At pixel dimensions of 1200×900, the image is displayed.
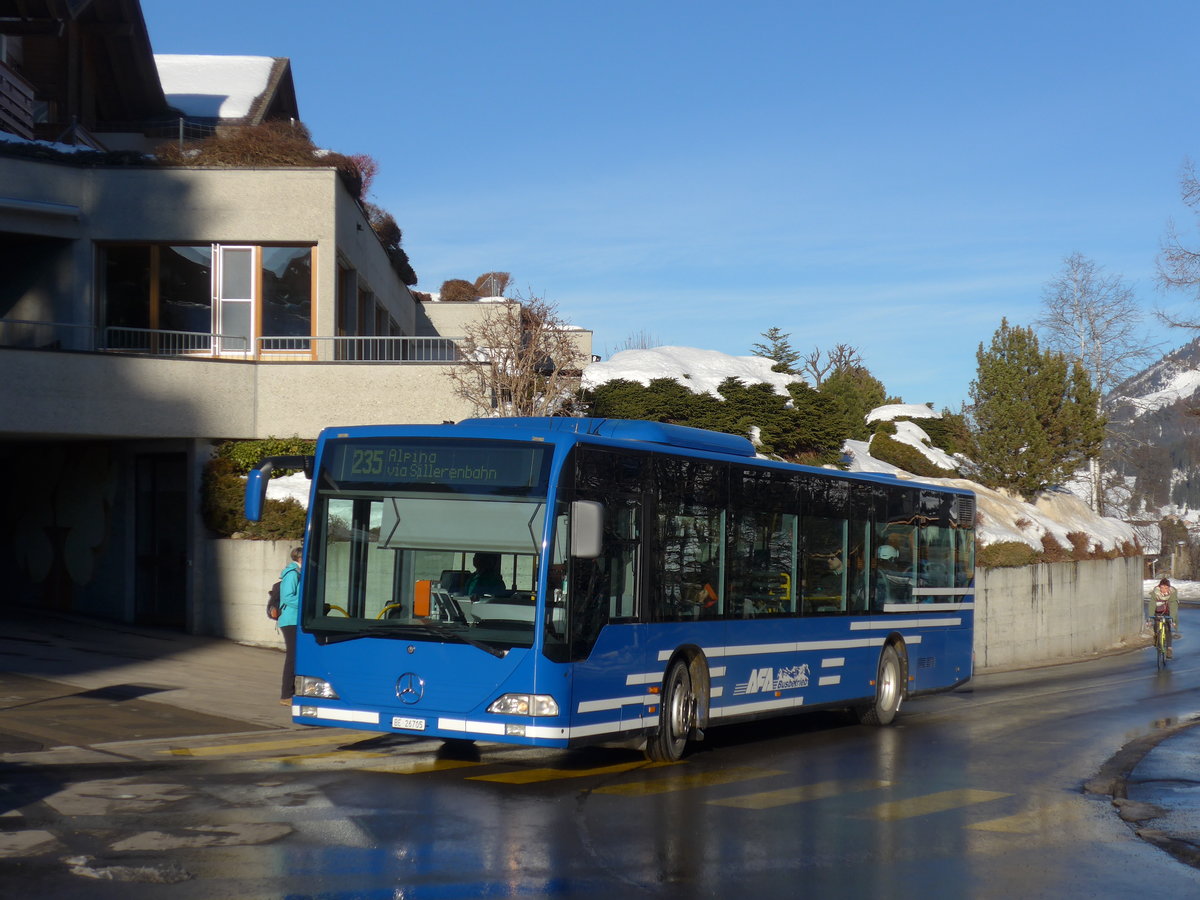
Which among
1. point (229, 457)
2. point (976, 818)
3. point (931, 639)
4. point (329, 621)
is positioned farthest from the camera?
point (229, 457)

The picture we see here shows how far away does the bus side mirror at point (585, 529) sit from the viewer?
413 inches

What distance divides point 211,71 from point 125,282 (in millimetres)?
15283

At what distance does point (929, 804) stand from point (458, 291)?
140ft

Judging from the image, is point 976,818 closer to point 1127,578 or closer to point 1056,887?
point 1056,887

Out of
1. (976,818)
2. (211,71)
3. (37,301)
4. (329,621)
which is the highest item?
(211,71)

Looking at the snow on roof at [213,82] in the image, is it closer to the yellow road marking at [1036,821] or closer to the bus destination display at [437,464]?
the bus destination display at [437,464]

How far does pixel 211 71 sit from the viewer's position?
125 ft

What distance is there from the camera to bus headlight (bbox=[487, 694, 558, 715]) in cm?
1042

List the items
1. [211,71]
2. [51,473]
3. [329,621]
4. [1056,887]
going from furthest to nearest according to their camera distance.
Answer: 1. [211,71]
2. [51,473]
3. [329,621]
4. [1056,887]

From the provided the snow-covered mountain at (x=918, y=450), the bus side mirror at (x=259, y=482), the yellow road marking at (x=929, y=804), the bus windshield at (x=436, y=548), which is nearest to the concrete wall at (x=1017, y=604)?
the snow-covered mountain at (x=918, y=450)

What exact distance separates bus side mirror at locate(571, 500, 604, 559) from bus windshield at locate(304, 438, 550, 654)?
1.08 feet

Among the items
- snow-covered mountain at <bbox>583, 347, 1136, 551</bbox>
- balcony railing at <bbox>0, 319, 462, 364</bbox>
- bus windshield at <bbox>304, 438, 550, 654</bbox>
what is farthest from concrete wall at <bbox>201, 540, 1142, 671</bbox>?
bus windshield at <bbox>304, 438, 550, 654</bbox>

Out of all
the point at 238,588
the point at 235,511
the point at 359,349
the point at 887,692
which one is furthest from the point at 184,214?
the point at 887,692

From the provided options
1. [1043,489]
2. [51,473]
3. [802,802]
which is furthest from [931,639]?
[1043,489]
